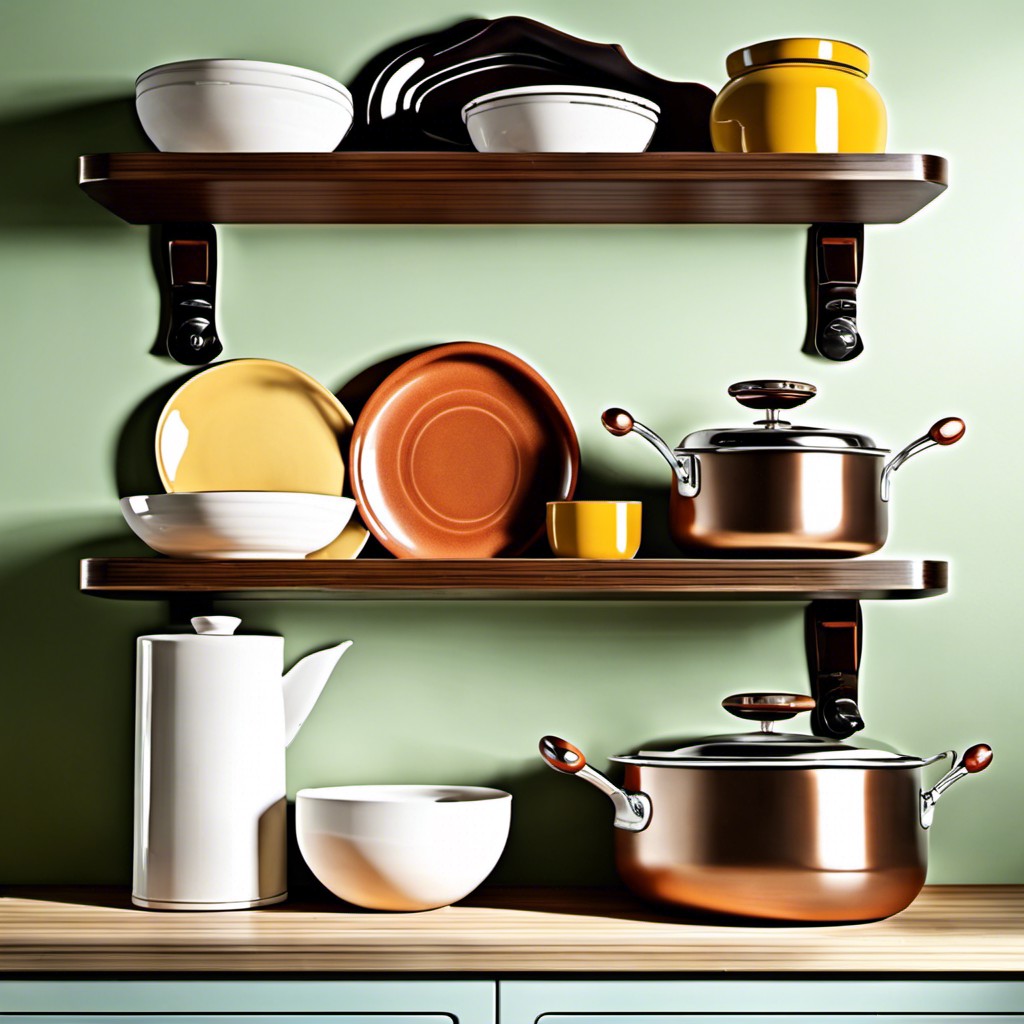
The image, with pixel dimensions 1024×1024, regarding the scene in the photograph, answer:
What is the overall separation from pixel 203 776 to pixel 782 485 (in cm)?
74

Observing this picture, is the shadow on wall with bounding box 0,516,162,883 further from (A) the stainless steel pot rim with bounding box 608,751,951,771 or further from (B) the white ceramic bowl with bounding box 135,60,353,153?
(A) the stainless steel pot rim with bounding box 608,751,951,771

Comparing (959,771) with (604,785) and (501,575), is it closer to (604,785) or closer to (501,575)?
(604,785)

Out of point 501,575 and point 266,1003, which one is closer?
point 266,1003

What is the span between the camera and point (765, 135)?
1.51m

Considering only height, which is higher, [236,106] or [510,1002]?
[236,106]

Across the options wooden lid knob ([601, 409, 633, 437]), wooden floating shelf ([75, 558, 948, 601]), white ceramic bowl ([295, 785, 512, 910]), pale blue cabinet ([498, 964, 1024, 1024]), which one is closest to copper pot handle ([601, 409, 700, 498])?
wooden lid knob ([601, 409, 633, 437])

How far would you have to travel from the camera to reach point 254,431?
168 centimetres

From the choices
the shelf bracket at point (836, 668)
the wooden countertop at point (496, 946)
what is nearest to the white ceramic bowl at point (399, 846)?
the wooden countertop at point (496, 946)

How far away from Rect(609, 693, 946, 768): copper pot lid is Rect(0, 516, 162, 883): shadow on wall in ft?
2.27

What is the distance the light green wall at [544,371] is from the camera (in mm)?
1673

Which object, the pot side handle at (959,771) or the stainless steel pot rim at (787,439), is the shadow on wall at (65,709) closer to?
the stainless steel pot rim at (787,439)

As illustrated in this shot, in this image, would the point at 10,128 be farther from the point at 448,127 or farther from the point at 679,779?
the point at 679,779

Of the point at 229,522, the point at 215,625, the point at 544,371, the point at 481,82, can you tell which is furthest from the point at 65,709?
the point at 481,82

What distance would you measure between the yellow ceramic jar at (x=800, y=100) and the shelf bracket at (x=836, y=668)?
0.59m
